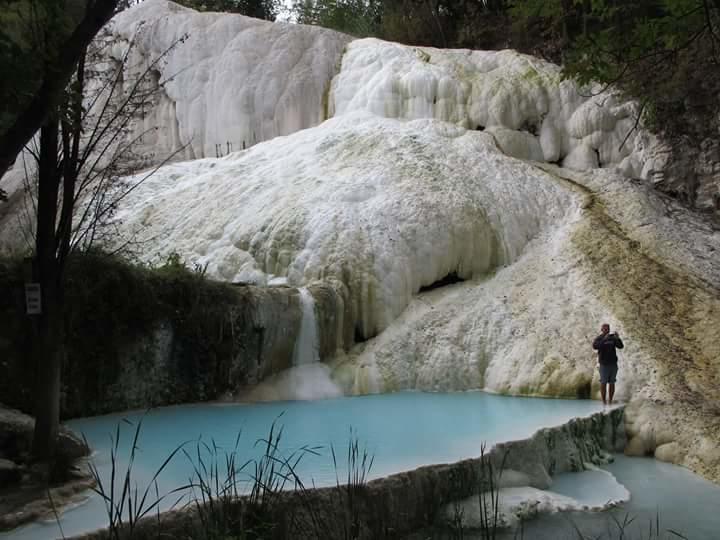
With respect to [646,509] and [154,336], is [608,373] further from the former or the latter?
[154,336]

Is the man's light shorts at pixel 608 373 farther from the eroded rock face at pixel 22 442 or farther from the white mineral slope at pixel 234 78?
the white mineral slope at pixel 234 78

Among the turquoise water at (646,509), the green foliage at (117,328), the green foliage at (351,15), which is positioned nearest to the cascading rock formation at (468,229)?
the turquoise water at (646,509)

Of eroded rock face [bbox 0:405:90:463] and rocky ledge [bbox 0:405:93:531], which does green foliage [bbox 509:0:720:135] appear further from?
eroded rock face [bbox 0:405:90:463]

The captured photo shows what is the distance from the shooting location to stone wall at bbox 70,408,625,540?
4102 mm

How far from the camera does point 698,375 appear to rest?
8.62m

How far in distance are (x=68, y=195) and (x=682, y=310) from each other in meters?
8.18

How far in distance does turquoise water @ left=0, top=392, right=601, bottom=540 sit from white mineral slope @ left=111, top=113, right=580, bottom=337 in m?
2.67

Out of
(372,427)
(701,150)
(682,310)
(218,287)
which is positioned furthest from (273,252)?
(701,150)

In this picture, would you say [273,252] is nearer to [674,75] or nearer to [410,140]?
[410,140]

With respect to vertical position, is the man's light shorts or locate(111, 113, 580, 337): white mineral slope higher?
locate(111, 113, 580, 337): white mineral slope

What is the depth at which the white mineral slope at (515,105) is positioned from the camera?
15.1m

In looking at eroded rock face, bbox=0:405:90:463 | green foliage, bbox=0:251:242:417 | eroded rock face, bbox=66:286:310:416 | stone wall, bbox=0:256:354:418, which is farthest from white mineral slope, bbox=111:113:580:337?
eroded rock face, bbox=0:405:90:463

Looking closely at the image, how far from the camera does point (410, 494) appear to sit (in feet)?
17.1

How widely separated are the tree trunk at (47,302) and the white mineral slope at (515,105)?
1122 centimetres
